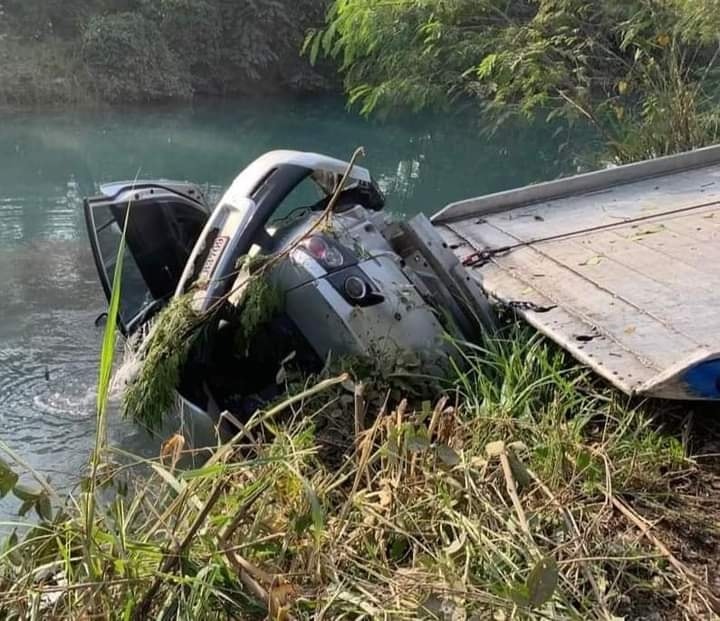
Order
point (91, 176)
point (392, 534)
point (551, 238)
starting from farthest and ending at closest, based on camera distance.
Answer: point (91, 176)
point (551, 238)
point (392, 534)

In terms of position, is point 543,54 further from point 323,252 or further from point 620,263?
point 323,252

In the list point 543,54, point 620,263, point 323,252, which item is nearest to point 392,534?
point 323,252

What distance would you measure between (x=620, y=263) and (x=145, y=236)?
7.37 feet

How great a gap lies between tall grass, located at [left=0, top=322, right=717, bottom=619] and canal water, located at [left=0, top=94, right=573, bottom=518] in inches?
77.4

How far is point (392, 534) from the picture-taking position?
2.10 m

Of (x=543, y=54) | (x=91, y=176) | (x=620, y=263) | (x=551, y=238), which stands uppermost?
(x=543, y=54)

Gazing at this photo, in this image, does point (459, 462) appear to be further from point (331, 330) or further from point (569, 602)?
point (331, 330)

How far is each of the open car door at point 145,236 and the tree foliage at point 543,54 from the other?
13.9ft

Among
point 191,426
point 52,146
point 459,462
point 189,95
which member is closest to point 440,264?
point 191,426

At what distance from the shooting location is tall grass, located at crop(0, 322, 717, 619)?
1.78 metres

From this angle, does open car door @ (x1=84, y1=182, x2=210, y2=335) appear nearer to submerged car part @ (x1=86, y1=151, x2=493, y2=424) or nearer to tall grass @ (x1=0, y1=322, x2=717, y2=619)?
submerged car part @ (x1=86, y1=151, x2=493, y2=424)

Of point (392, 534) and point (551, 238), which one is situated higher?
point (392, 534)

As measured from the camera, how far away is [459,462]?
7.18ft

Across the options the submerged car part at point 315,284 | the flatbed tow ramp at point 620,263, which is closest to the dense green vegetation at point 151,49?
the flatbed tow ramp at point 620,263
